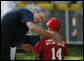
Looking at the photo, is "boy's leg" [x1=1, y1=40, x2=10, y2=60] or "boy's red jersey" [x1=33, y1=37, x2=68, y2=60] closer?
"boy's leg" [x1=1, y1=40, x2=10, y2=60]

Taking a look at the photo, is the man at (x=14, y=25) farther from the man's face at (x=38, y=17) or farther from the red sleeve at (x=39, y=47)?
the red sleeve at (x=39, y=47)

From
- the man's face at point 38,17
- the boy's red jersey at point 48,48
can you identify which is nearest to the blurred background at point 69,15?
the boy's red jersey at point 48,48

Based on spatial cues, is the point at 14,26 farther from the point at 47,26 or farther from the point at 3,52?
the point at 47,26

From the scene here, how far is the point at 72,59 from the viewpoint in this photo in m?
9.71

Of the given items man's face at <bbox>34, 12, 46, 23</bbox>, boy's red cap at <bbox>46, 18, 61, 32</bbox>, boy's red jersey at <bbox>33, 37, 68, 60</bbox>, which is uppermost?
man's face at <bbox>34, 12, 46, 23</bbox>

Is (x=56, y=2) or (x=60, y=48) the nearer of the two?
(x=60, y=48)

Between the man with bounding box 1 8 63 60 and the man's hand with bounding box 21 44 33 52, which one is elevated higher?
the man with bounding box 1 8 63 60

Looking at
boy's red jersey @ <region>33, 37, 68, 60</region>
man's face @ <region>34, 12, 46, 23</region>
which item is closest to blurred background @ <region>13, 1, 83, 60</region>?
boy's red jersey @ <region>33, 37, 68, 60</region>

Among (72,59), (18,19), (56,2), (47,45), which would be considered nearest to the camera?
(18,19)

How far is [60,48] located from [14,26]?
38.5 inches

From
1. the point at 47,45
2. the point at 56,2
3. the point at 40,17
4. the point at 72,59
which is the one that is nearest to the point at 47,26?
the point at 47,45

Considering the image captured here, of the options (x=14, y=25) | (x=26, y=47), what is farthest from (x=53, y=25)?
(x=14, y=25)

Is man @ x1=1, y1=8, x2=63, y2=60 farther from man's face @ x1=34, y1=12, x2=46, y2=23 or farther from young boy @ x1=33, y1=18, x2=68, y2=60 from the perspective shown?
young boy @ x1=33, y1=18, x2=68, y2=60

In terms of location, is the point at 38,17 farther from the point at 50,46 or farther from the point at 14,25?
the point at 50,46
